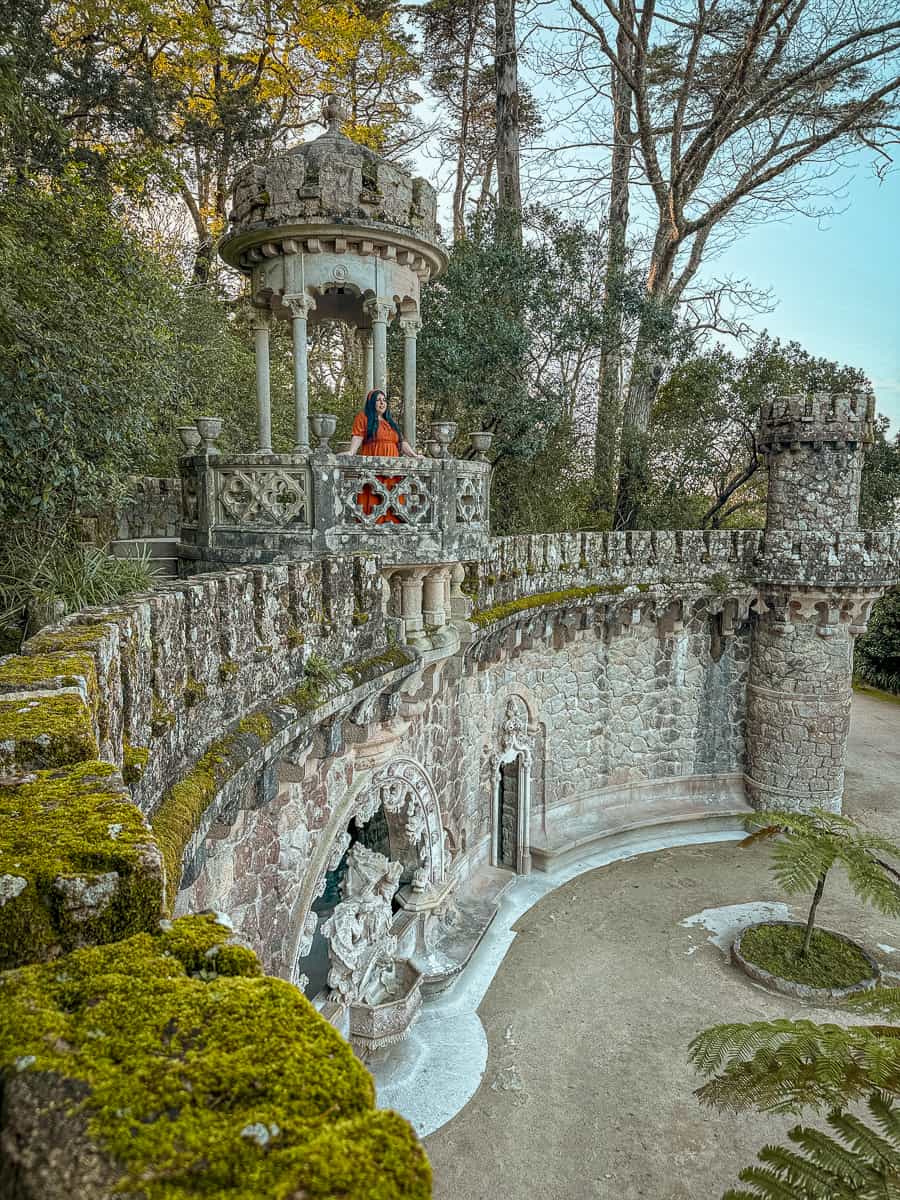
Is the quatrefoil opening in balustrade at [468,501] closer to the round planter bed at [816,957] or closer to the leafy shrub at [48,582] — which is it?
the leafy shrub at [48,582]

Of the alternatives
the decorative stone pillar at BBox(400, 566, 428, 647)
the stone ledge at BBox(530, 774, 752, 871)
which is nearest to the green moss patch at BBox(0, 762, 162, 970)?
the decorative stone pillar at BBox(400, 566, 428, 647)

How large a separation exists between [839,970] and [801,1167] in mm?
7700

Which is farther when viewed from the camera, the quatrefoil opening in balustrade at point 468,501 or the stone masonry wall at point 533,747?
the quatrefoil opening in balustrade at point 468,501

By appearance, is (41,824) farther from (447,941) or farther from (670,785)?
(670,785)

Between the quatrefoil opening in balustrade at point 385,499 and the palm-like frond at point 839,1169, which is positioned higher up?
the quatrefoil opening in balustrade at point 385,499

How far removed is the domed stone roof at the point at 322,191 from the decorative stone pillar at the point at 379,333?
30.6 inches

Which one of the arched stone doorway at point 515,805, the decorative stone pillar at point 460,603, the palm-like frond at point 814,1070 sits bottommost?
the arched stone doorway at point 515,805

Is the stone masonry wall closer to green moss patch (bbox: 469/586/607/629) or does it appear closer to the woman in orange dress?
green moss patch (bbox: 469/586/607/629)

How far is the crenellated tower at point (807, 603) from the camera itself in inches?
580

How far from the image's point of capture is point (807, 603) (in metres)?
15.4

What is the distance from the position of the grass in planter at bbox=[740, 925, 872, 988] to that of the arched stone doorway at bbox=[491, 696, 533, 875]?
12.4 ft

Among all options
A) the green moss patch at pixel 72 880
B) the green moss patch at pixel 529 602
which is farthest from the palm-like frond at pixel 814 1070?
the green moss patch at pixel 529 602

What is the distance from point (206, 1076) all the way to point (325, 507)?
6139 millimetres

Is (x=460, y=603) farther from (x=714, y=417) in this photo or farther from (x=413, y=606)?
(x=714, y=417)
